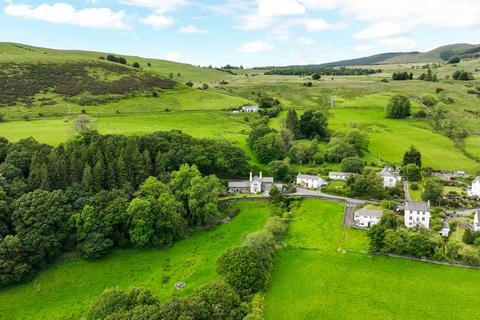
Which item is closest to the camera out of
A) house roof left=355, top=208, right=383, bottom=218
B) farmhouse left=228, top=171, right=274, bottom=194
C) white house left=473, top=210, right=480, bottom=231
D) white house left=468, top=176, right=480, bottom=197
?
white house left=473, top=210, right=480, bottom=231

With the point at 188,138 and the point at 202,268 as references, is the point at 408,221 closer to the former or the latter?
the point at 202,268

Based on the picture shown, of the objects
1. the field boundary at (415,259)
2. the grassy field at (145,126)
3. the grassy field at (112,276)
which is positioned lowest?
the grassy field at (112,276)

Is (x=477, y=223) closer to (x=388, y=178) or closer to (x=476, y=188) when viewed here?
(x=476, y=188)

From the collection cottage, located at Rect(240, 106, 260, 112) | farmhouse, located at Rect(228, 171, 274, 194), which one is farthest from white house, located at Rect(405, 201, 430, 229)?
cottage, located at Rect(240, 106, 260, 112)

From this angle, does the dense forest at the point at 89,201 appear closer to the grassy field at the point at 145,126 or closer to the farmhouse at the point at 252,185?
the farmhouse at the point at 252,185

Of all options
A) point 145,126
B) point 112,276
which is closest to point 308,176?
point 112,276

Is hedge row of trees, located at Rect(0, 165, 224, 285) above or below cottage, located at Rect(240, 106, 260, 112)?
below

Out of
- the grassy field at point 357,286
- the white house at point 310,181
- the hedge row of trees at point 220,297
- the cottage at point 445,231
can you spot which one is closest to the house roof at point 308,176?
the white house at point 310,181

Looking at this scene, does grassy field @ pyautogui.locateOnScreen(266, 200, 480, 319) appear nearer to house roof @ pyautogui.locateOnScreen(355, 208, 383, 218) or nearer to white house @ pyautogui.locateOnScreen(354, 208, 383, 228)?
white house @ pyautogui.locateOnScreen(354, 208, 383, 228)
